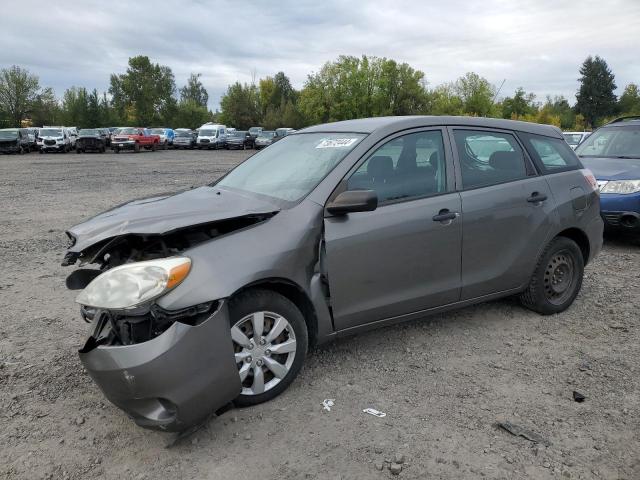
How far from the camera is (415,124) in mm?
3908

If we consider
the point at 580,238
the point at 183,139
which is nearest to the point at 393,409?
the point at 580,238

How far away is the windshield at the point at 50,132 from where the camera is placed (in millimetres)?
35938

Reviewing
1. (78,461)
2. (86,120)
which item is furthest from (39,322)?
(86,120)

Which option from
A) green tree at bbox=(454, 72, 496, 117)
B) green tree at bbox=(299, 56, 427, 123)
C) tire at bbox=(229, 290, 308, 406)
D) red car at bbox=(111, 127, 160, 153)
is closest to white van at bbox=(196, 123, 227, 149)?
red car at bbox=(111, 127, 160, 153)

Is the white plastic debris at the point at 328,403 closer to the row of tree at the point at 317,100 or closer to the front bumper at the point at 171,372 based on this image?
the front bumper at the point at 171,372

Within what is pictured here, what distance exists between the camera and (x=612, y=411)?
3.15 meters

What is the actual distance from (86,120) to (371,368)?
67.3m

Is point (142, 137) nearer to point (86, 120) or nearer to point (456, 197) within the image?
point (86, 120)

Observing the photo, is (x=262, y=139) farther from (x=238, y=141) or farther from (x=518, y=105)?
(x=518, y=105)

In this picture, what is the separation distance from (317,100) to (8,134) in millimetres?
39182

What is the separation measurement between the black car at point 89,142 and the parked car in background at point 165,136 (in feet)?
18.0

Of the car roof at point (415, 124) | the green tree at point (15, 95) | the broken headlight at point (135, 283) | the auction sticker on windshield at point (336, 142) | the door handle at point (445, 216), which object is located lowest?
the broken headlight at point (135, 283)

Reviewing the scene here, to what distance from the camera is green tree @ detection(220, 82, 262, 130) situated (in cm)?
7969

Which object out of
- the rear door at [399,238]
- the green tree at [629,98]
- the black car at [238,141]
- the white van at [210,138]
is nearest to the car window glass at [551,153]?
the rear door at [399,238]
